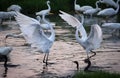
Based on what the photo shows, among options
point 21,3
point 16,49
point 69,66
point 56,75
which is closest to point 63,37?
point 16,49

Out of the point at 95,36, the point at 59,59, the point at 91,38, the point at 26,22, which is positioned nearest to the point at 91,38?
the point at 91,38

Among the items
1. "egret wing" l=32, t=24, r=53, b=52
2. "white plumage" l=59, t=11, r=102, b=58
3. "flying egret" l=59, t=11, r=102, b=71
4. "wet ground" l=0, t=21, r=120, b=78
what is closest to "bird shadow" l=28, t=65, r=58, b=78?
"wet ground" l=0, t=21, r=120, b=78

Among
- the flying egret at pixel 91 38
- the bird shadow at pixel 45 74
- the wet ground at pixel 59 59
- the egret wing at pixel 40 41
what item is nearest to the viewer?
the bird shadow at pixel 45 74

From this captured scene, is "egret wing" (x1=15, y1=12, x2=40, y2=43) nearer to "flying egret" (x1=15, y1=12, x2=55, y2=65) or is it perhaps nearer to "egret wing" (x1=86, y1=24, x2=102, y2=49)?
"flying egret" (x1=15, y1=12, x2=55, y2=65)

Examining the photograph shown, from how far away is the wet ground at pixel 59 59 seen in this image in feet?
46.6

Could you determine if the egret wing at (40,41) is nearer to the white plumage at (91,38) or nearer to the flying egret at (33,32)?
the flying egret at (33,32)

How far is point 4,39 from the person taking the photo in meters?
22.0

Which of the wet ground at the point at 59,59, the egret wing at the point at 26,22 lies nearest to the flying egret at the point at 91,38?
the wet ground at the point at 59,59

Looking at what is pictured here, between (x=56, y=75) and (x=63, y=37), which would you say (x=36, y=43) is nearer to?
(x=56, y=75)

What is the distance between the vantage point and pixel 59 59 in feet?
54.3

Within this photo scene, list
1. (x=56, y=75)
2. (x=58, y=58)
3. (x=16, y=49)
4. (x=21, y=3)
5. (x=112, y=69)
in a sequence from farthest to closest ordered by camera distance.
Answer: (x=21, y=3) → (x=16, y=49) → (x=58, y=58) → (x=112, y=69) → (x=56, y=75)

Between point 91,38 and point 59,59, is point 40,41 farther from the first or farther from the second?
point 91,38

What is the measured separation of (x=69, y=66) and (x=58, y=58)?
5.19ft

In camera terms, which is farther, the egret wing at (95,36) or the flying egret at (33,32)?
the flying egret at (33,32)
